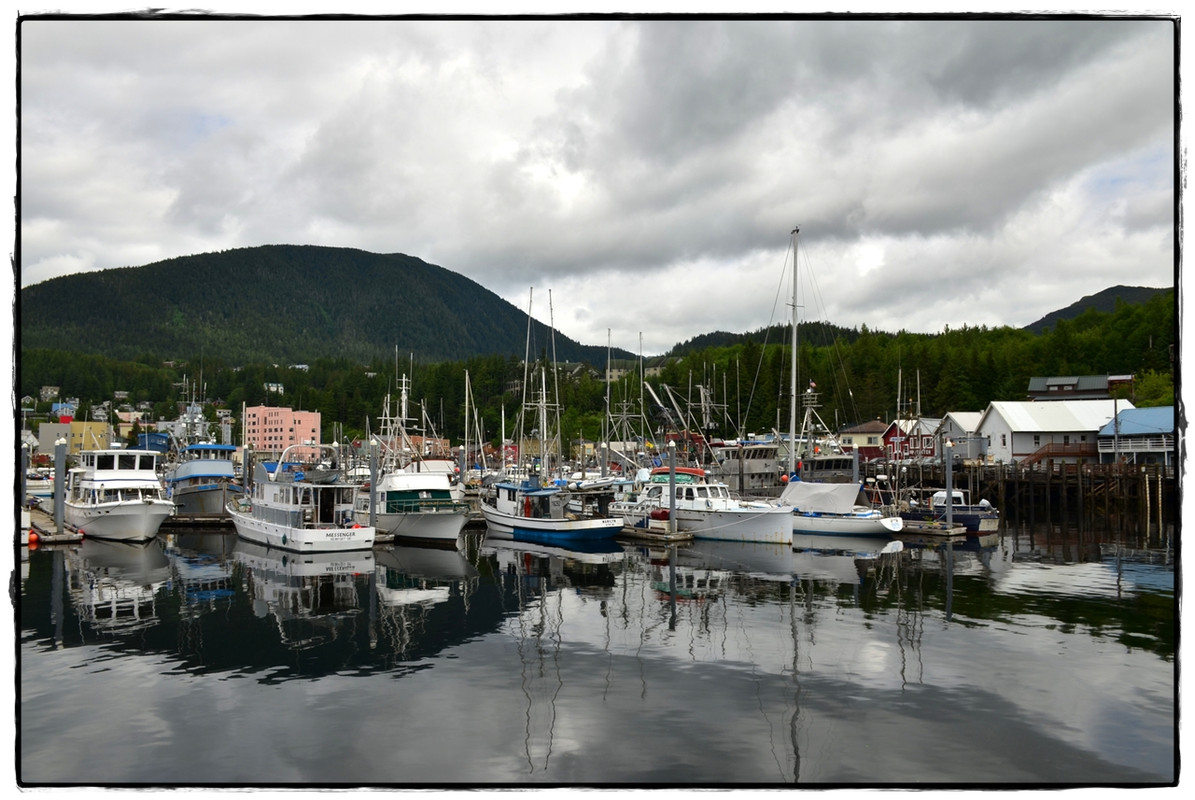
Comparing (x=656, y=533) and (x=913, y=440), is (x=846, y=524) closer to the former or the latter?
(x=656, y=533)

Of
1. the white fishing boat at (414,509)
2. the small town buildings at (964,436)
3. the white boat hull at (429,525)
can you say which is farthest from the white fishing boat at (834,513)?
the small town buildings at (964,436)

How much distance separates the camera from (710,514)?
45.0 meters

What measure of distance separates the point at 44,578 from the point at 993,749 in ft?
106

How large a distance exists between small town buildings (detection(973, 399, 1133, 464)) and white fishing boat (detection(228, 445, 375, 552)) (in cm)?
5874

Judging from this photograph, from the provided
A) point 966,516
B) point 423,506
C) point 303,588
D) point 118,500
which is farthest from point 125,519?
point 966,516

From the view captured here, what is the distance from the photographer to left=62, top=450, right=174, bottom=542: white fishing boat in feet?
142

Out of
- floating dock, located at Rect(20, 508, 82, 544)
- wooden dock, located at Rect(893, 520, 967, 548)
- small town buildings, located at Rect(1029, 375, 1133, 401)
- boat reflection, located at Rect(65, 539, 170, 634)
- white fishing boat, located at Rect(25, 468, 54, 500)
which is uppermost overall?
small town buildings, located at Rect(1029, 375, 1133, 401)

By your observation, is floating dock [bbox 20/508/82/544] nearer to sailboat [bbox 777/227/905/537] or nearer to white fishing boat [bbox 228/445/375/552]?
white fishing boat [bbox 228/445/375/552]

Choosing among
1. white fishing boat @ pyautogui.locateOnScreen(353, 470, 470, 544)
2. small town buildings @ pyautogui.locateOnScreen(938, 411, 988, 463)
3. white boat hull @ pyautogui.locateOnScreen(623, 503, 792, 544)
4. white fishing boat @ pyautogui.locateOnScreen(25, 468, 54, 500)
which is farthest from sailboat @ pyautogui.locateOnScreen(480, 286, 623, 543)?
small town buildings @ pyautogui.locateOnScreen(938, 411, 988, 463)

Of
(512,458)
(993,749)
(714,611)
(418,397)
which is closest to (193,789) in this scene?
(993,749)

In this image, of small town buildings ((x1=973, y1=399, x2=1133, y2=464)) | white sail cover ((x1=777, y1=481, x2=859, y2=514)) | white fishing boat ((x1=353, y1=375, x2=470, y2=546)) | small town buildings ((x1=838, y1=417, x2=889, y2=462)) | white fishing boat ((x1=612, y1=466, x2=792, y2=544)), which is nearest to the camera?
white fishing boat ((x1=612, y1=466, x2=792, y2=544))

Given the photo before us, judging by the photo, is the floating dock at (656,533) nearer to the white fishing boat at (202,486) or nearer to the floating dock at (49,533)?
the white fishing boat at (202,486)

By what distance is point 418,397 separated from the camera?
18250 cm

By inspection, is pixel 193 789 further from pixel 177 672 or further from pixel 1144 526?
pixel 1144 526
